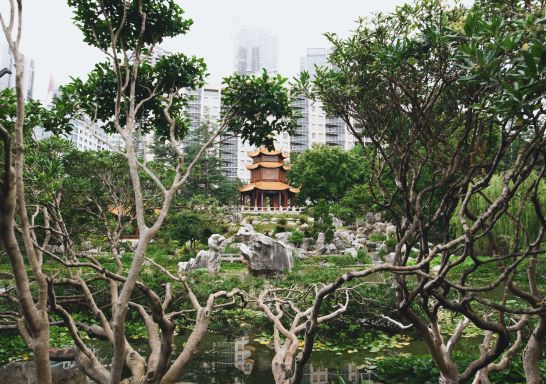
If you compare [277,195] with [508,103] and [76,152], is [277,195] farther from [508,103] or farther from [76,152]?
[508,103]

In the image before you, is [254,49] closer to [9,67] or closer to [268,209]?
[268,209]

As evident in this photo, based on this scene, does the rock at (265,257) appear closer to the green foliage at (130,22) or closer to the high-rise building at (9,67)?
the high-rise building at (9,67)

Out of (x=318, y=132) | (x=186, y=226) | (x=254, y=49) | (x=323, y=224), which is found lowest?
(x=186, y=226)

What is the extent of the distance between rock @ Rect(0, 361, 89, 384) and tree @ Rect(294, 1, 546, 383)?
9.97 feet

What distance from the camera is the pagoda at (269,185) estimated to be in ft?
125

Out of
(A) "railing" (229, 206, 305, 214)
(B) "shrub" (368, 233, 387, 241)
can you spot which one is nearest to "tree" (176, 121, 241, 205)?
(A) "railing" (229, 206, 305, 214)

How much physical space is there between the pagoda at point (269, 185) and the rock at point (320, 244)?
1195 centimetres

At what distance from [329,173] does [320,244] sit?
12.2 metres

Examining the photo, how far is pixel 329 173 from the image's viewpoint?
36000mm

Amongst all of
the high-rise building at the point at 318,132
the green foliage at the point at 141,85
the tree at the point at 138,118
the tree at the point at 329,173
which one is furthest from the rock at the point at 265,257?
the high-rise building at the point at 318,132

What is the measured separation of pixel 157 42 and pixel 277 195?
3440 centimetres

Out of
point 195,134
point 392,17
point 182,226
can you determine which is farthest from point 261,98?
point 195,134

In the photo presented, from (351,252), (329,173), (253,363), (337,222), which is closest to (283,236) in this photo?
(351,252)

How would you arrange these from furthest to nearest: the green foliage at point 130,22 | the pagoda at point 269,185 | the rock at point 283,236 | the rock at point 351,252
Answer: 1. the pagoda at point 269,185
2. the rock at point 283,236
3. the rock at point 351,252
4. the green foliage at point 130,22
